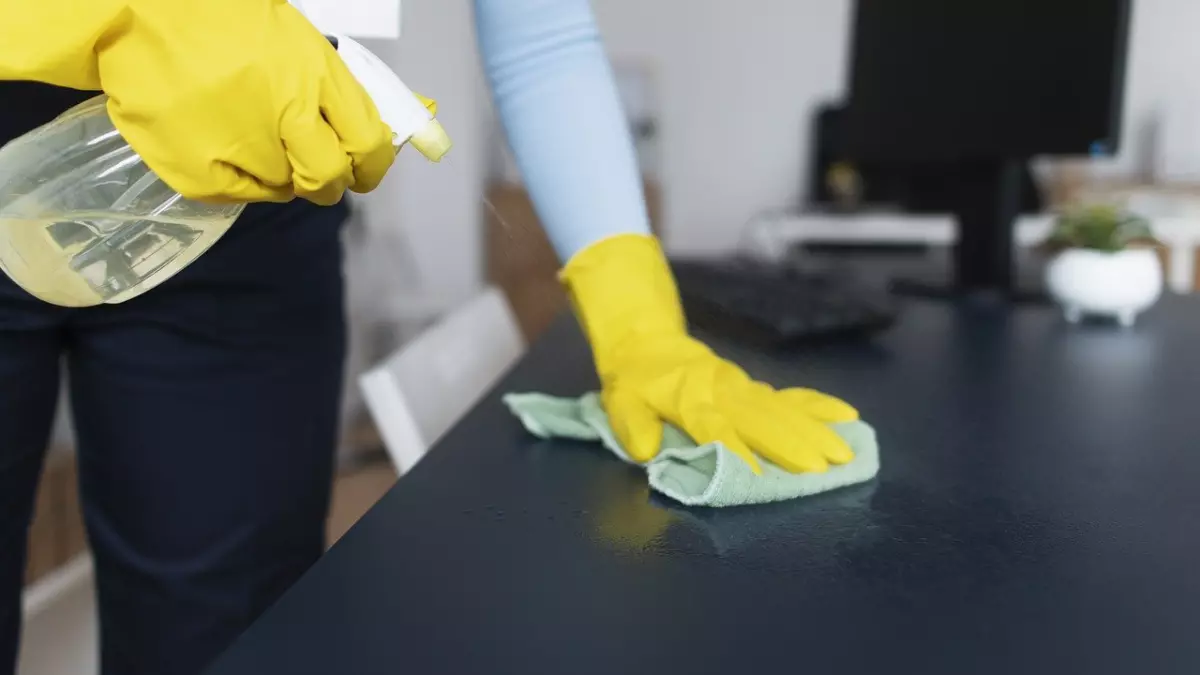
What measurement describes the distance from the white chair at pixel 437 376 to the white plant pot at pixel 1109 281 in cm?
63

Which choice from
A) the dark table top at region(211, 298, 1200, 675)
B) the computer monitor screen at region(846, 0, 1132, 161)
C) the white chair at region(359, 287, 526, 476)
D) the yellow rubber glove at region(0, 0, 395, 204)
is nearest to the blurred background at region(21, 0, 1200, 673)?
the computer monitor screen at region(846, 0, 1132, 161)

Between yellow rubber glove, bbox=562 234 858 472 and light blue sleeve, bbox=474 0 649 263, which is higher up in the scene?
light blue sleeve, bbox=474 0 649 263

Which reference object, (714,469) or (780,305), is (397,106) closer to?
(714,469)

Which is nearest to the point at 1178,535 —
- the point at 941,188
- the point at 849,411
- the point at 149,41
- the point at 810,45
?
the point at 849,411

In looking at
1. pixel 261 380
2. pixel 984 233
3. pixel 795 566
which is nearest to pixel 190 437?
pixel 261 380

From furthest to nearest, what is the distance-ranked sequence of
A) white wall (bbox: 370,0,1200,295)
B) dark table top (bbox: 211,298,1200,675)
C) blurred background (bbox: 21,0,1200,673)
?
white wall (bbox: 370,0,1200,295) < blurred background (bbox: 21,0,1200,673) < dark table top (bbox: 211,298,1200,675)

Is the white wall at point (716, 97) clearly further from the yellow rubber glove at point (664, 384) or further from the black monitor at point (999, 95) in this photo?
the yellow rubber glove at point (664, 384)

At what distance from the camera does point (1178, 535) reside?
472 mm

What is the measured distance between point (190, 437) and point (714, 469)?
42 centimetres

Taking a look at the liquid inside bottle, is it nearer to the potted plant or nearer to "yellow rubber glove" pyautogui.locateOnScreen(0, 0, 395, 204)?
"yellow rubber glove" pyautogui.locateOnScreen(0, 0, 395, 204)

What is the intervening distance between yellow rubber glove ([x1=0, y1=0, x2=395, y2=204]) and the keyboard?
1.83ft

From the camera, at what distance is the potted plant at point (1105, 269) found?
104cm

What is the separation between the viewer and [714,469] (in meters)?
0.53

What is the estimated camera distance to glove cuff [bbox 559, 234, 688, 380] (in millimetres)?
688
